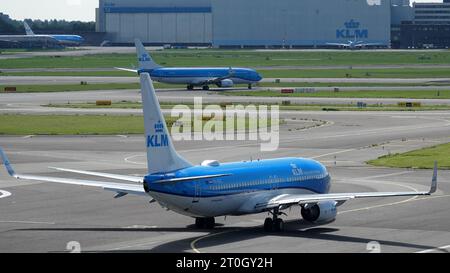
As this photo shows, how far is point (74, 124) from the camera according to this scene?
124938mm

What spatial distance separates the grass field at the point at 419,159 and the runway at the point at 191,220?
213 cm

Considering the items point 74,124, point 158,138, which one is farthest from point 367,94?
point 158,138

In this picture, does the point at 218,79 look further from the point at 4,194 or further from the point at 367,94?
the point at 4,194

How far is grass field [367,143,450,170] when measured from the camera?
87375 mm

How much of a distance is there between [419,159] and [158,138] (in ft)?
147

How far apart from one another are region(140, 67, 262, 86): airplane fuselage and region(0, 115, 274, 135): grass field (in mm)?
61500

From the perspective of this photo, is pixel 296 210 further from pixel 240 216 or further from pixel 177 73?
pixel 177 73

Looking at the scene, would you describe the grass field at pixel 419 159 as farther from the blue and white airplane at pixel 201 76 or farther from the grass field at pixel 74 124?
the blue and white airplane at pixel 201 76

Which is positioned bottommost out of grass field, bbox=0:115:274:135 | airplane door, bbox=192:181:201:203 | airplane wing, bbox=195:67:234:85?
grass field, bbox=0:115:274:135

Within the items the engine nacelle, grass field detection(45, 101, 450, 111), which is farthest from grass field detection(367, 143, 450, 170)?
grass field detection(45, 101, 450, 111)

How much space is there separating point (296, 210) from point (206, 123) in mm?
60652

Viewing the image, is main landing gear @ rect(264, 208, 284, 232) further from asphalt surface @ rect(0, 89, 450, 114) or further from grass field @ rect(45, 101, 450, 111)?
grass field @ rect(45, 101, 450, 111)

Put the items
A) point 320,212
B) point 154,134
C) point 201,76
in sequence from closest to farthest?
1. point 154,134
2. point 320,212
3. point 201,76

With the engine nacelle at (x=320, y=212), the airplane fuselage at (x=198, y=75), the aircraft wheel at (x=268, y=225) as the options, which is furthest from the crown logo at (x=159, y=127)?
the airplane fuselage at (x=198, y=75)
